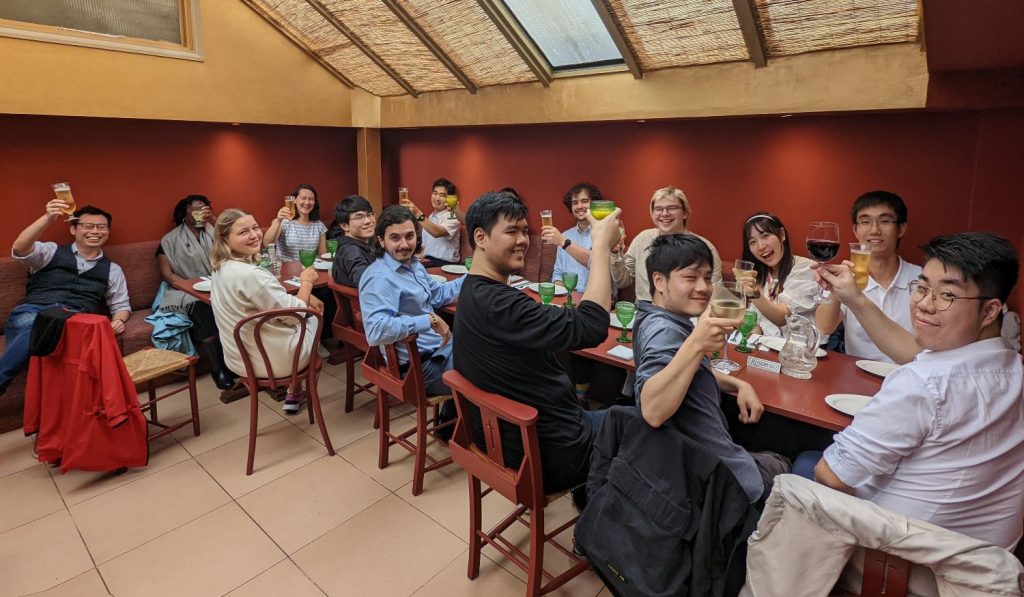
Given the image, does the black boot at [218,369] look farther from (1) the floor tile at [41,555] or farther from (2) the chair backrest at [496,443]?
(2) the chair backrest at [496,443]

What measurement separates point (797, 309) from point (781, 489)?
190 cm

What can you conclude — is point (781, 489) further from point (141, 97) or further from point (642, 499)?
point (141, 97)

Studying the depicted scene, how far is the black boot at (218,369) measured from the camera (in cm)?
425

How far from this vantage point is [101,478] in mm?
3027

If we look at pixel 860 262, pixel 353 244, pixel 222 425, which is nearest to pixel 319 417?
pixel 222 425

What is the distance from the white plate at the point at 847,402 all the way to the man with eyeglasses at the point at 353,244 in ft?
8.24

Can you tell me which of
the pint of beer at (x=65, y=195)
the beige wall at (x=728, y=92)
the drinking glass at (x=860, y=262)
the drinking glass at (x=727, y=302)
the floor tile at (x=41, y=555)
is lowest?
the floor tile at (x=41, y=555)

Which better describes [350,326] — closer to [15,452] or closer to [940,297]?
[15,452]

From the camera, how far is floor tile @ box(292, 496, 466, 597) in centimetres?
231

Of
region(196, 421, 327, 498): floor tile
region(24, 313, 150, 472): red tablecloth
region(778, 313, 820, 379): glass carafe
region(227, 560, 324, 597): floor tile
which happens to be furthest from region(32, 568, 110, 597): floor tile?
region(778, 313, 820, 379): glass carafe

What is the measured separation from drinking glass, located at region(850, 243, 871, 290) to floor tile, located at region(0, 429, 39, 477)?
172 inches

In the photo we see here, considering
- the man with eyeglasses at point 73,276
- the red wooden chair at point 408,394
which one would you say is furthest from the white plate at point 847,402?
the man with eyeglasses at point 73,276

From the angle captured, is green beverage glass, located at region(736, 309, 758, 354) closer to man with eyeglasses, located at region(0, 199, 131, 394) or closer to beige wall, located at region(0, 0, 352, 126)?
man with eyeglasses, located at region(0, 199, 131, 394)

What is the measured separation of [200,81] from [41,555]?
4080mm
